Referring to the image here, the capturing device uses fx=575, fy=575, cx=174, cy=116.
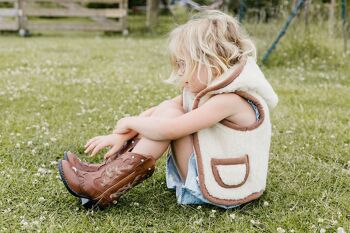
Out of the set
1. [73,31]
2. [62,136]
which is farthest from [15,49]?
[62,136]

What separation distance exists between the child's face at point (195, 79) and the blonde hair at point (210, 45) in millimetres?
29

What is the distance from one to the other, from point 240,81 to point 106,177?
94cm

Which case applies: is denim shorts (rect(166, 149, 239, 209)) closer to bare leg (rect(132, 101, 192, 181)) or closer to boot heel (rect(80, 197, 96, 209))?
bare leg (rect(132, 101, 192, 181))

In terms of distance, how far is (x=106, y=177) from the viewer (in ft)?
10.9

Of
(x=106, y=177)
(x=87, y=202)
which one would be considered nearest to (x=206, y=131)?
(x=106, y=177)

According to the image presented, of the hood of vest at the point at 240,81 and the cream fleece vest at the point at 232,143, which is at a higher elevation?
the hood of vest at the point at 240,81

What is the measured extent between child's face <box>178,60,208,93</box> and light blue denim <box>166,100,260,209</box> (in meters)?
0.30

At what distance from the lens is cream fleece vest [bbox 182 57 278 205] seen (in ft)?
10.7

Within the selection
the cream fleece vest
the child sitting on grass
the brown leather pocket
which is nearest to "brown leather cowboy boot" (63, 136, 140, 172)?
the child sitting on grass

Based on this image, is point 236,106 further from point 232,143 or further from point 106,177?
point 106,177

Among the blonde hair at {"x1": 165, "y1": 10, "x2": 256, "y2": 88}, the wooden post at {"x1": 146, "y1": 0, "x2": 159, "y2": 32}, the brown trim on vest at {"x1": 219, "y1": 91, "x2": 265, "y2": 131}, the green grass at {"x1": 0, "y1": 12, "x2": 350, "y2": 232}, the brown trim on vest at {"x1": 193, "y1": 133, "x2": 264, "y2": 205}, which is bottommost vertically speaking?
the wooden post at {"x1": 146, "y1": 0, "x2": 159, "y2": 32}

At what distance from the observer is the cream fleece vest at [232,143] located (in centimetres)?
327

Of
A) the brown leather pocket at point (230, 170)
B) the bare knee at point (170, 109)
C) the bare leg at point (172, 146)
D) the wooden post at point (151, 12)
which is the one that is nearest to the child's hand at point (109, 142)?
the bare leg at point (172, 146)

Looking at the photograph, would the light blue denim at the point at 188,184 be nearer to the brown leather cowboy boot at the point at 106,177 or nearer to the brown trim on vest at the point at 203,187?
the brown trim on vest at the point at 203,187
